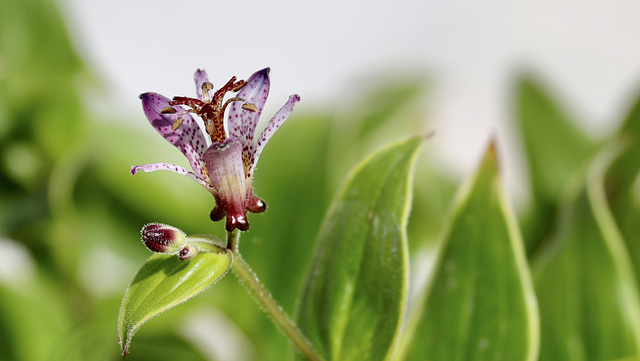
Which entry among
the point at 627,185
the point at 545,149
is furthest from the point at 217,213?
the point at 545,149

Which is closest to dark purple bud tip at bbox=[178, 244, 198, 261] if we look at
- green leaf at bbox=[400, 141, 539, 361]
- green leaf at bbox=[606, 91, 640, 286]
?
green leaf at bbox=[400, 141, 539, 361]

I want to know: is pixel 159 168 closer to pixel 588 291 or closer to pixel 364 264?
pixel 364 264

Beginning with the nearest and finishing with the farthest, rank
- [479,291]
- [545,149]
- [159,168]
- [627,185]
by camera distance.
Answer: [159,168] < [479,291] < [627,185] < [545,149]

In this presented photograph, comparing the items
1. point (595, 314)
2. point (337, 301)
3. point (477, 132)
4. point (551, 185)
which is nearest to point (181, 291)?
point (337, 301)

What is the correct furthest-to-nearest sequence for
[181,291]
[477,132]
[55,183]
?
[477,132] → [55,183] → [181,291]

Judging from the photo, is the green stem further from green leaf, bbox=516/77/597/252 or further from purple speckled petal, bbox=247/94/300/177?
green leaf, bbox=516/77/597/252

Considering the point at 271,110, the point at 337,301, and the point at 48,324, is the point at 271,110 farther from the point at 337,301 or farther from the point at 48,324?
the point at 337,301
